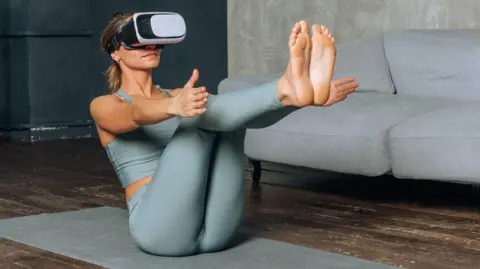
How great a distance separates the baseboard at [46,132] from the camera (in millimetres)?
6801

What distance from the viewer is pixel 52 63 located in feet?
22.4

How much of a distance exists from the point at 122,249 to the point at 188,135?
1.67ft

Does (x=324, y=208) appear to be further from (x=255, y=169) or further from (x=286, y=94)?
(x=286, y=94)

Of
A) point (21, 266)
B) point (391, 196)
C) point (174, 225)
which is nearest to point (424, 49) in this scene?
point (391, 196)

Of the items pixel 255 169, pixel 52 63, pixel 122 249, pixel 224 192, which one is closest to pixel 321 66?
pixel 224 192

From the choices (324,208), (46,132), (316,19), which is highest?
(316,19)

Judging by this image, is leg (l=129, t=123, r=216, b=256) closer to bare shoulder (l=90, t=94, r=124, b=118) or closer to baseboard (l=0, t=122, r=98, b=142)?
bare shoulder (l=90, t=94, r=124, b=118)

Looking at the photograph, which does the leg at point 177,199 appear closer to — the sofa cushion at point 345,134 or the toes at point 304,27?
the toes at point 304,27

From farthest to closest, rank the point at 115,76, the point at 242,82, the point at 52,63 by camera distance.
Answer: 1. the point at 52,63
2. the point at 242,82
3. the point at 115,76

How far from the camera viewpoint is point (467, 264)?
2.82 meters

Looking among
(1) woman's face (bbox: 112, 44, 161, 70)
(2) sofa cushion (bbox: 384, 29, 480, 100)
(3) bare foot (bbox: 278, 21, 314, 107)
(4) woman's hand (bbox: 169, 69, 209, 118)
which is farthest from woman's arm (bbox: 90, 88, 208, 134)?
(2) sofa cushion (bbox: 384, 29, 480, 100)

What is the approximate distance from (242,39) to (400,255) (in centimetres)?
335

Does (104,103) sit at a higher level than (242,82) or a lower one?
higher

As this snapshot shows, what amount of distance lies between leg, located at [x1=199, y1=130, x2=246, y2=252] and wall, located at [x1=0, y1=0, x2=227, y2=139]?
411 centimetres
